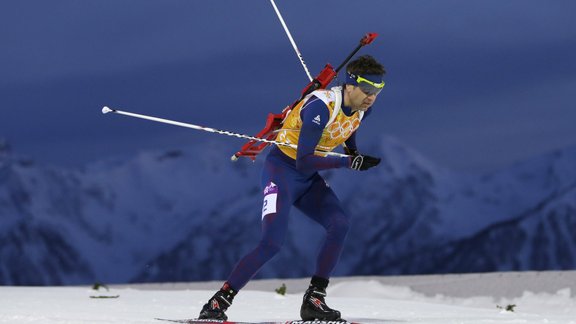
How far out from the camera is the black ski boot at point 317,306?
8.69 metres

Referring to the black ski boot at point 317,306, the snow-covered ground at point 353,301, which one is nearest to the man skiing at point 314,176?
the black ski boot at point 317,306

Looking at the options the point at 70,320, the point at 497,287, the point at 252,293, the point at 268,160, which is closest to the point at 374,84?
the point at 268,160

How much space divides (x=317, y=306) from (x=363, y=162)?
3.95ft

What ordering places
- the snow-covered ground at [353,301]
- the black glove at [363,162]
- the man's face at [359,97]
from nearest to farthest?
the black glove at [363,162] < the man's face at [359,97] < the snow-covered ground at [353,301]

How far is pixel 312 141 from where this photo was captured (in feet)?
27.7

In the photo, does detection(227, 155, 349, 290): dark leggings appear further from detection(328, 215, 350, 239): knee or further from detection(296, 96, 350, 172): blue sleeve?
detection(296, 96, 350, 172): blue sleeve

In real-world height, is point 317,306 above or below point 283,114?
below

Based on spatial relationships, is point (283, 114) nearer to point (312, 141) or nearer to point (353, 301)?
point (312, 141)

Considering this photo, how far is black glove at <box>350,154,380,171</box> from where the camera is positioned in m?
8.38

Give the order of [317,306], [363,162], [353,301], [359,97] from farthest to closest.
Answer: [353,301], [317,306], [359,97], [363,162]

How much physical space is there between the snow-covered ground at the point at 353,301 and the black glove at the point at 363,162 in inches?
71.5

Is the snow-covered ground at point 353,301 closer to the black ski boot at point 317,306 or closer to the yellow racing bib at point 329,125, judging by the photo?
the black ski boot at point 317,306

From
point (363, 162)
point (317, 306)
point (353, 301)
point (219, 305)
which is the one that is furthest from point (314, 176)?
point (353, 301)

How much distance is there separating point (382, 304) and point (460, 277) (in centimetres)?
492
